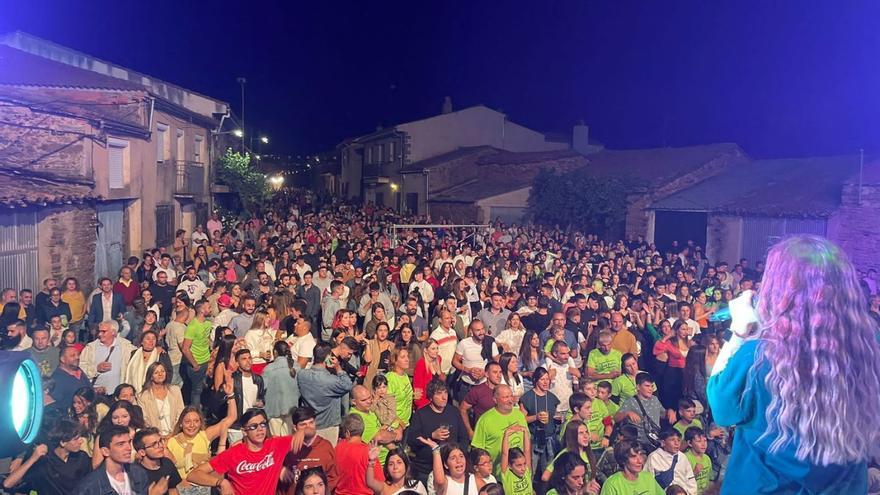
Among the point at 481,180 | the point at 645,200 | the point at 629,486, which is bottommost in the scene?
the point at 629,486

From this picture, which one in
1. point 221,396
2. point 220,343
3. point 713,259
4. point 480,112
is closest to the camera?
point 221,396

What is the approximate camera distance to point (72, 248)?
13258 mm

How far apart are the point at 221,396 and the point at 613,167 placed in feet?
86.0

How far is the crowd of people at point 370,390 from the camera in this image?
5.09m

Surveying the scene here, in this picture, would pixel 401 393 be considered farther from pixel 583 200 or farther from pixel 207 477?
pixel 583 200

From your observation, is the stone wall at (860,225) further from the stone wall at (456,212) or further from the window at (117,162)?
the window at (117,162)

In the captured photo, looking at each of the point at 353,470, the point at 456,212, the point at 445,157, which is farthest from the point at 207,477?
the point at 445,157

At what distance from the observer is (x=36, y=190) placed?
38.9 ft

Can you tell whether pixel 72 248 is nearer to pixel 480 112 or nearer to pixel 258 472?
pixel 258 472

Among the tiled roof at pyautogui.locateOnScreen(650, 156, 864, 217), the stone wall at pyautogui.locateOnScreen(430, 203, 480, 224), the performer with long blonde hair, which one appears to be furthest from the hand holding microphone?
the stone wall at pyautogui.locateOnScreen(430, 203, 480, 224)

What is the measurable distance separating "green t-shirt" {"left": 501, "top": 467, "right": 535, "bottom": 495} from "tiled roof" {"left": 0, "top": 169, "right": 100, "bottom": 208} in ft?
30.2

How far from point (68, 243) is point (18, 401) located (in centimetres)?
1163

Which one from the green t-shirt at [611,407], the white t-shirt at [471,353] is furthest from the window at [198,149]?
the green t-shirt at [611,407]

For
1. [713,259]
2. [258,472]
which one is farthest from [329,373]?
[713,259]
